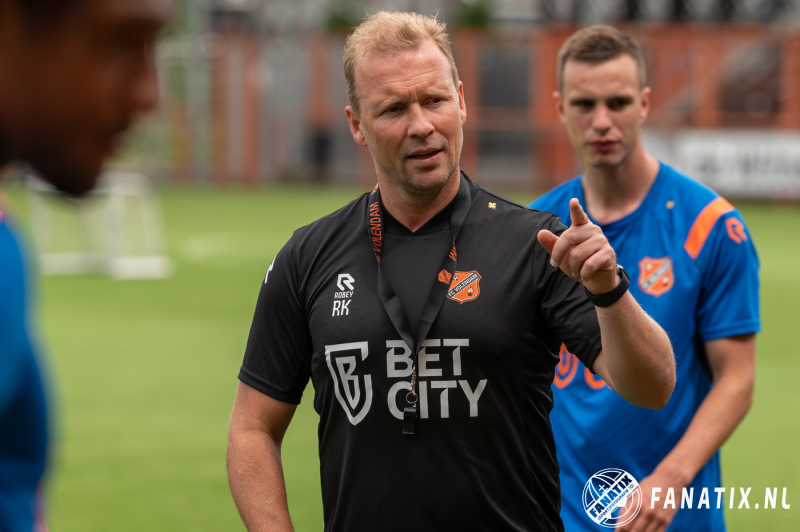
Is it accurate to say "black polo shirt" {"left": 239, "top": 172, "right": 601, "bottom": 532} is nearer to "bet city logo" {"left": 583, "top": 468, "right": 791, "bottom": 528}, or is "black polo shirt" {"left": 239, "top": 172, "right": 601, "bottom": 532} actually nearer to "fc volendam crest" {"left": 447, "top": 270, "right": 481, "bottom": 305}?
"fc volendam crest" {"left": 447, "top": 270, "right": 481, "bottom": 305}

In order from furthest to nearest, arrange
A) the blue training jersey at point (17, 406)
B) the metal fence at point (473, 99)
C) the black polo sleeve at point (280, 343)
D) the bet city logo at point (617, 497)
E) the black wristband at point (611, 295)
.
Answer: the metal fence at point (473, 99), the bet city logo at point (617, 497), the black polo sleeve at point (280, 343), the black wristband at point (611, 295), the blue training jersey at point (17, 406)

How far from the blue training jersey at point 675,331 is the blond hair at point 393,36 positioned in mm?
1202

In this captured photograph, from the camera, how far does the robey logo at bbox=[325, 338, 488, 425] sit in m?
2.59

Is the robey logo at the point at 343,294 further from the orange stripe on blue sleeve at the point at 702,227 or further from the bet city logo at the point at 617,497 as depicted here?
the orange stripe on blue sleeve at the point at 702,227

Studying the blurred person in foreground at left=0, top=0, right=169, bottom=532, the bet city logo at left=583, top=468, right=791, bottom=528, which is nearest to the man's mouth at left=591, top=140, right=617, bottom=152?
the bet city logo at left=583, top=468, right=791, bottom=528

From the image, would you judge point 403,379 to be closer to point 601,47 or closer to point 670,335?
point 670,335

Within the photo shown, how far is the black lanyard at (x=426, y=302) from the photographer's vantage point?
102 inches

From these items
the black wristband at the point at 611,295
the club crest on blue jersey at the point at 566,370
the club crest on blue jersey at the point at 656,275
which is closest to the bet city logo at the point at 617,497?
the club crest on blue jersey at the point at 566,370

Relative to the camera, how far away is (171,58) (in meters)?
31.0

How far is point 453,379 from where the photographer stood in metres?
2.59

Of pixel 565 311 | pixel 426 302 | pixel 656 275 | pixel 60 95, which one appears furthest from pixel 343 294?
pixel 60 95

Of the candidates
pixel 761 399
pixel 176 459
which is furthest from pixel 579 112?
pixel 761 399

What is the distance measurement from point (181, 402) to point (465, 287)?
253 inches

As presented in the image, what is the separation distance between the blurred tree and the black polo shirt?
87.7 feet
